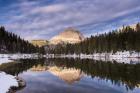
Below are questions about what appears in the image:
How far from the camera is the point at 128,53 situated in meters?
129

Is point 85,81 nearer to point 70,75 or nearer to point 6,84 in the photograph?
point 70,75

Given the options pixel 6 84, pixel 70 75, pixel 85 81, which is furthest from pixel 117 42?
pixel 6 84

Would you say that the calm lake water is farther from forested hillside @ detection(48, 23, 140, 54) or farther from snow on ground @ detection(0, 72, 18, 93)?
forested hillside @ detection(48, 23, 140, 54)

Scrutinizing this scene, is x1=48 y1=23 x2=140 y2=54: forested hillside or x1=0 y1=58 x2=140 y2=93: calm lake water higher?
x1=48 y1=23 x2=140 y2=54: forested hillside

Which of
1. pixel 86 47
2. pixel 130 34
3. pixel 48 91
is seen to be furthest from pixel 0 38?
pixel 48 91

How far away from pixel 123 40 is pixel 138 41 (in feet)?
48.7

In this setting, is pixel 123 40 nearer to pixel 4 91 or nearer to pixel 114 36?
pixel 114 36

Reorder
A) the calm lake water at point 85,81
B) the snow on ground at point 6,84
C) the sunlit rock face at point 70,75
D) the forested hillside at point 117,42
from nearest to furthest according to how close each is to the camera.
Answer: the snow on ground at point 6,84, the calm lake water at point 85,81, the sunlit rock face at point 70,75, the forested hillside at point 117,42

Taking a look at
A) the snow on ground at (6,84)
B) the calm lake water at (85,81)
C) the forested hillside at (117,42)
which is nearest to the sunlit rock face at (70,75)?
the calm lake water at (85,81)

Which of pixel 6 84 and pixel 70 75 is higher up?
pixel 6 84

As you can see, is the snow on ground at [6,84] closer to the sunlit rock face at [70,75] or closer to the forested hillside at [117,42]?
the sunlit rock face at [70,75]

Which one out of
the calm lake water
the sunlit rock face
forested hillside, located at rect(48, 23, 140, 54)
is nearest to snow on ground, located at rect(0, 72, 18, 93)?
the calm lake water

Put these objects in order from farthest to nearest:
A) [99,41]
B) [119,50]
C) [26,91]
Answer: [99,41] → [119,50] → [26,91]

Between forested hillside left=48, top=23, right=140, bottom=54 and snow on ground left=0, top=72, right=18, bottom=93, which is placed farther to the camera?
forested hillside left=48, top=23, right=140, bottom=54
